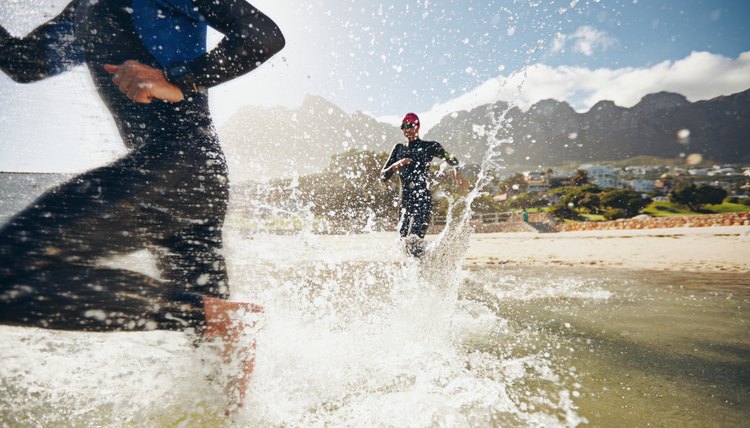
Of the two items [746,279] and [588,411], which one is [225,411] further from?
[746,279]

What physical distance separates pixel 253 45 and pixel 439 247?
2.80 m

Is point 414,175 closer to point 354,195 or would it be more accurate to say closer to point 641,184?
point 354,195

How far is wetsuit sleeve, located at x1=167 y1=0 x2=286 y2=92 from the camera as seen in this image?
1.09 meters

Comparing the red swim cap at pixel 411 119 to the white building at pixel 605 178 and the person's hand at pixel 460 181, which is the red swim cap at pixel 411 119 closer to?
the person's hand at pixel 460 181

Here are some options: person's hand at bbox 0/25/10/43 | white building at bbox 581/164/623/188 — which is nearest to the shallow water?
person's hand at bbox 0/25/10/43

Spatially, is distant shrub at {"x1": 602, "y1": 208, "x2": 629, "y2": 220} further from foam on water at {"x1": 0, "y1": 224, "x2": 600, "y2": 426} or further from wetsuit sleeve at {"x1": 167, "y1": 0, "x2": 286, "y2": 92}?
wetsuit sleeve at {"x1": 167, "y1": 0, "x2": 286, "y2": 92}

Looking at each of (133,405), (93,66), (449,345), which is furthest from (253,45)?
(449,345)

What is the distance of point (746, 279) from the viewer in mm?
4582

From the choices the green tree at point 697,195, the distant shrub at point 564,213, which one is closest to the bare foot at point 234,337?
the distant shrub at point 564,213

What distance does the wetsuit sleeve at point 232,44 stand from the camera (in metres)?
1.09

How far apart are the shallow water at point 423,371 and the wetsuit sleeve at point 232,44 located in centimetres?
73

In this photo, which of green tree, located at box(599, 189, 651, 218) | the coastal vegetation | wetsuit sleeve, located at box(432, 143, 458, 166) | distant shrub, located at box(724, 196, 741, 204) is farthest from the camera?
distant shrub, located at box(724, 196, 741, 204)

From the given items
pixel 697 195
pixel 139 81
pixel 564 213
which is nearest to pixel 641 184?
pixel 697 195

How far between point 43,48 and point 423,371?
221cm
